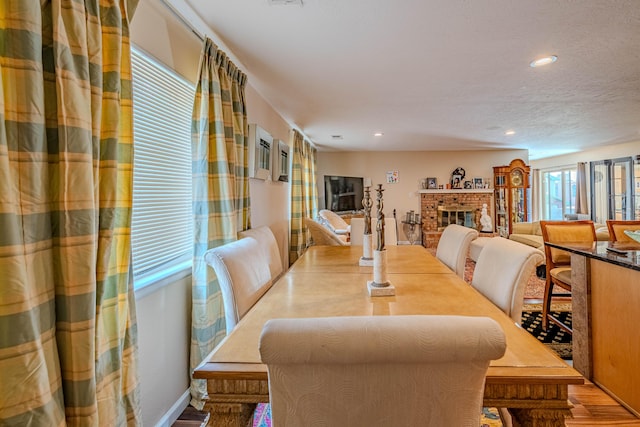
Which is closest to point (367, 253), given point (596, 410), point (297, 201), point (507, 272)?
point (507, 272)

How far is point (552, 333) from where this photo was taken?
2955mm

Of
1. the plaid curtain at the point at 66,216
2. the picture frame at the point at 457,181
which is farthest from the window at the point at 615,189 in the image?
the plaid curtain at the point at 66,216

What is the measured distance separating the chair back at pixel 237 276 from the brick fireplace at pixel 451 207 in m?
6.31

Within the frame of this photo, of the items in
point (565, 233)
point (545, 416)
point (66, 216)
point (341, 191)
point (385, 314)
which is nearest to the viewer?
point (545, 416)

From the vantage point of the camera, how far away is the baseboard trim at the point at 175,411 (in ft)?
5.78

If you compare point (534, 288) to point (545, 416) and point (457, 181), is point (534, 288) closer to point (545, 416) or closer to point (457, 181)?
point (457, 181)

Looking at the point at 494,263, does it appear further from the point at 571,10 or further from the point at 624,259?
the point at 571,10

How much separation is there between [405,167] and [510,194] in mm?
2370

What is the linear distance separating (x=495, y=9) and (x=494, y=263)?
56.5 inches

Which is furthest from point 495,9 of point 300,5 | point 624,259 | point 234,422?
point 234,422

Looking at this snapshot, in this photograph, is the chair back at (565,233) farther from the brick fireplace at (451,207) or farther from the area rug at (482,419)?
the brick fireplace at (451,207)

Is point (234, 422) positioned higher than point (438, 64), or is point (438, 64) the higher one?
point (438, 64)

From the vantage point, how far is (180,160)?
2.08 meters

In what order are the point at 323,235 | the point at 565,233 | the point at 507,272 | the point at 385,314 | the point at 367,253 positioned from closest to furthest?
the point at 385,314, the point at 507,272, the point at 367,253, the point at 565,233, the point at 323,235
